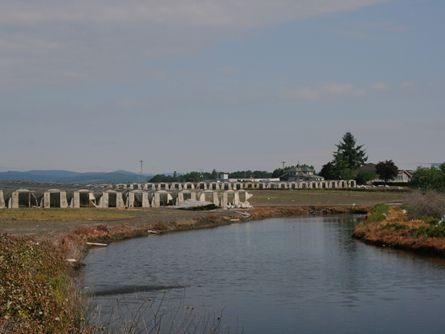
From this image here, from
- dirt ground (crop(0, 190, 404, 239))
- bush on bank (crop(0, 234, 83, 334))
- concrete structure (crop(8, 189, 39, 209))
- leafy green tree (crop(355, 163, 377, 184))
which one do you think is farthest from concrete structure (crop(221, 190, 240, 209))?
bush on bank (crop(0, 234, 83, 334))

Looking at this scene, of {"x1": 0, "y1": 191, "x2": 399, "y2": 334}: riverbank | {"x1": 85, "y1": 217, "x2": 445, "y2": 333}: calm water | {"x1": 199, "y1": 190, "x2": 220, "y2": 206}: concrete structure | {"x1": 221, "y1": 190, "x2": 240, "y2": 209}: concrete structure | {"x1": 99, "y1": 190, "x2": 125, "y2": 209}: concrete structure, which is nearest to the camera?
{"x1": 0, "y1": 191, "x2": 399, "y2": 334}: riverbank

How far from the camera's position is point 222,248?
54156 mm

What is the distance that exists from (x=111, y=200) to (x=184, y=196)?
45.4 ft

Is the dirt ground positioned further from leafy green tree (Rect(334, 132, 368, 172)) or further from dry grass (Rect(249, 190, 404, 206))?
leafy green tree (Rect(334, 132, 368, 172))

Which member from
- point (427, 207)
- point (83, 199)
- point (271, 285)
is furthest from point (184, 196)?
point (271, 285)

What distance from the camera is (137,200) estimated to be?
301 ft

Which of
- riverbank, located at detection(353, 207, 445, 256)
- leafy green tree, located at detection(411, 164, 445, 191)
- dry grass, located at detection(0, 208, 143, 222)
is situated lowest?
riverbank, located at detection(353, 207, 445, 256)

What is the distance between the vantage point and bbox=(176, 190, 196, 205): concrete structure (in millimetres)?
95106

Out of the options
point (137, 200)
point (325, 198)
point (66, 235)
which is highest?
point (325, 198)

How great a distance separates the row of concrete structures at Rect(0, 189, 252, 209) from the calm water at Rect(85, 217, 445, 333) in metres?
24.8

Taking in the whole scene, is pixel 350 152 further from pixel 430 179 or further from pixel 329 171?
pixel 430 179

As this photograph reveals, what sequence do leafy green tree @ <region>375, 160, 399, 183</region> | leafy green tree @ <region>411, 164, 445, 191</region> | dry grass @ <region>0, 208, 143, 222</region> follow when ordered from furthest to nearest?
leafy green tree @ <region>375, 160, 399, 183</region>, leafy green tree @ <region>411, 164, 445, 191</region>, dry grass @ <region>0, 208, 143, 222</region>

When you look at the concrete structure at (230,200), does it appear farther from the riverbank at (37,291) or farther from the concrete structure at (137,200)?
the riverbank at (37,291)

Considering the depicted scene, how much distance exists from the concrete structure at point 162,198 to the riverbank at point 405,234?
108 feet
